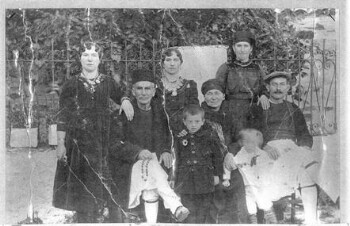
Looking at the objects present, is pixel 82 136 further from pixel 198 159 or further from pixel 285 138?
pixel 285 138

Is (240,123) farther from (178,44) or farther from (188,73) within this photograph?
(178,44)

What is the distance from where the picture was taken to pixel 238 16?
196cm

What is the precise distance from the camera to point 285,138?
1952 mm

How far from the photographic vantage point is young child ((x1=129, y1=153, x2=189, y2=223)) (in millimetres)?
1942

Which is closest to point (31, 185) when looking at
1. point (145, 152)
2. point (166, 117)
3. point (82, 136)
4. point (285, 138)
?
point (82, 136)

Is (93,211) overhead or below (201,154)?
below

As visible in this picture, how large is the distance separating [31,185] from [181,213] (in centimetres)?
65

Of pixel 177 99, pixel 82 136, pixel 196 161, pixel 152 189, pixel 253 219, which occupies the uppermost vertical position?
pixel 177 99

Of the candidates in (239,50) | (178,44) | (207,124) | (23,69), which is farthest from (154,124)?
(23,69)

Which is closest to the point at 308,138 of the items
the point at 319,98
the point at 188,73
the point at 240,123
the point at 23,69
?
the point at 319,98

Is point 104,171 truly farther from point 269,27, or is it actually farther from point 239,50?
point 269,27

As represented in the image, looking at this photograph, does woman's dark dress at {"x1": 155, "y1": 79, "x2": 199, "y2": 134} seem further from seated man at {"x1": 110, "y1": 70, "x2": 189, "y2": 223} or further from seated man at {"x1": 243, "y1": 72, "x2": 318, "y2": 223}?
seated man at {"x1": 243, "y1": 72, "x2": 318, "y2": 223}

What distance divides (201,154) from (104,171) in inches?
16.5

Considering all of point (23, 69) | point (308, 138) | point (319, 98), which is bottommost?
point (308, 138)
